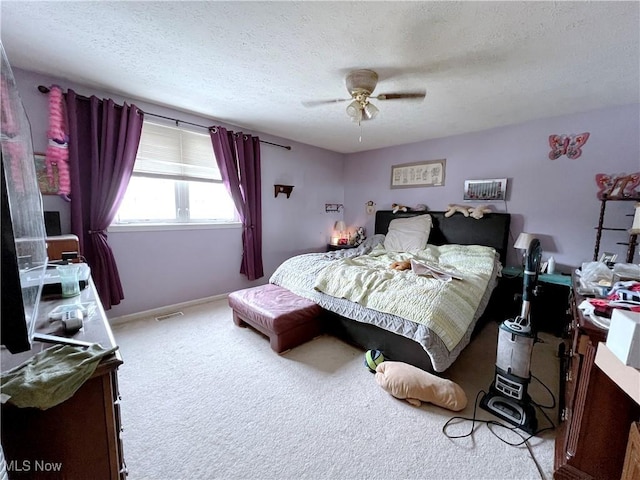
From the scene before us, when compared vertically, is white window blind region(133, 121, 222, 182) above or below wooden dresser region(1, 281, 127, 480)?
above

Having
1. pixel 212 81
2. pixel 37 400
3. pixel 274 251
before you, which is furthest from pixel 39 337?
pixel 274 251

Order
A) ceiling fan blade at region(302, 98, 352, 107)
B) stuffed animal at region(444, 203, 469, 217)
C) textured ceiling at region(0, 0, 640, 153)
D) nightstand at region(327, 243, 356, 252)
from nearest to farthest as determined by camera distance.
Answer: textured ceiling at region(0, 0, 640, 153)
ceiling fan blade at region(302, 98, 352, 107)
stuffed animal at region(444, 203, 469, 217)
nightstand at region(327, 243, 356, 252)

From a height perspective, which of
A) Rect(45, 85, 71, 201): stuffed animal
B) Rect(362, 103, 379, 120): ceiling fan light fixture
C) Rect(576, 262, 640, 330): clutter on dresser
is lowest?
Rect(576, 262, 640, 330): clutter on dresser

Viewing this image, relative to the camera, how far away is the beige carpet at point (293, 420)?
125cm

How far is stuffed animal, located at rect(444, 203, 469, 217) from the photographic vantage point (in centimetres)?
343

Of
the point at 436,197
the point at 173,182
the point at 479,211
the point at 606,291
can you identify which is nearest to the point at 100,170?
the point at 173,182

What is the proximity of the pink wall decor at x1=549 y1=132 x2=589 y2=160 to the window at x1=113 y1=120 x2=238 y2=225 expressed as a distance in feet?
13.1

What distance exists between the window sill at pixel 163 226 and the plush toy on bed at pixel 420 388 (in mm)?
2658

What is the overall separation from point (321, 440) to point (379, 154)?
4.16 metres

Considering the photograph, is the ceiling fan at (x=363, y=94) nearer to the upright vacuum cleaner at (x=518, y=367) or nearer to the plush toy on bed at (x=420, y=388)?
the upright vacuum cleaner at (x=518, y=367)

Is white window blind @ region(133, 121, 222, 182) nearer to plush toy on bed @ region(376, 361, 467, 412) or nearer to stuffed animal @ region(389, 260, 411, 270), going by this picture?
stuffed animal @ region(389, 260, 411, 270)

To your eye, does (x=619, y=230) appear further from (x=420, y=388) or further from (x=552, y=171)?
(x=420, y=388)

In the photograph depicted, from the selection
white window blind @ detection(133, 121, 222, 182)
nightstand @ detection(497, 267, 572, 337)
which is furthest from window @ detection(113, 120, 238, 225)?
nightstand @ detection(497, 267, 572, 337)

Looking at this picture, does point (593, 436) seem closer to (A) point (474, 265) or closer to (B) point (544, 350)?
(B) point (544, 350)
